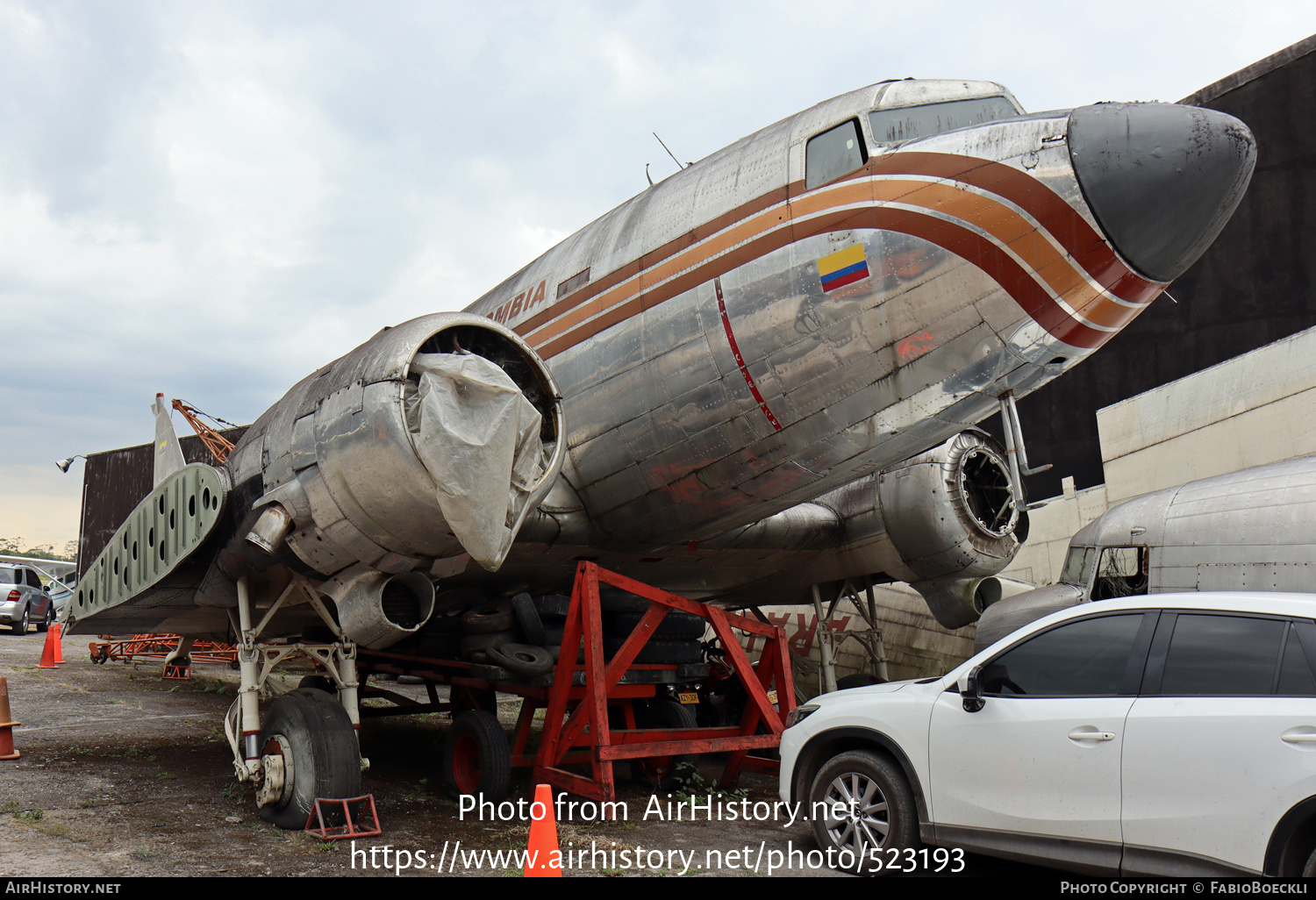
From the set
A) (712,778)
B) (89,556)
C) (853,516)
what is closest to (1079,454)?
(853,516)

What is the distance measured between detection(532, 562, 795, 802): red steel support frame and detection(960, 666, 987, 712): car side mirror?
9.17ft

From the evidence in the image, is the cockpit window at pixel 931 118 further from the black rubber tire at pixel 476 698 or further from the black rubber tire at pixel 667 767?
the black rubber tire at pixel 476 698

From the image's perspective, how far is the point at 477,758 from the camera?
826 centimetres

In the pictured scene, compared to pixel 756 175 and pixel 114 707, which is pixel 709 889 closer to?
pixel 756 175

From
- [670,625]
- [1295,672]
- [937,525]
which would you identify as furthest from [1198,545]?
[670,625]

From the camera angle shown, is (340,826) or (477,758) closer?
(340,826)

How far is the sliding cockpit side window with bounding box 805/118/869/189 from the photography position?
6375mm

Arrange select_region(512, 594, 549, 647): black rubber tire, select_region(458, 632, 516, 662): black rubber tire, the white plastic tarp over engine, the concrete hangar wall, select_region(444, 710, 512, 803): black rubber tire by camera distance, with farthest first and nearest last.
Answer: the concrete hangar wall < select_region(512, 594, 549, 647): black rubber tire < select_region(458, 632, 516, 662): black rubber tire < select_region(444, 710, 512, 803): black rubber tire < the white plastic tarp over engine

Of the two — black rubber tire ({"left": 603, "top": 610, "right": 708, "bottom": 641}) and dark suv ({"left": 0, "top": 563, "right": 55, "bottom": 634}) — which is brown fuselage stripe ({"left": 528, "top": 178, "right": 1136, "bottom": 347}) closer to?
black rubber tire ({"left": 603, "top": 610, "right": 708, "bottom": 641})

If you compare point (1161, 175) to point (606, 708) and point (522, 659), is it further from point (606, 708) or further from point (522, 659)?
point (522, 659)

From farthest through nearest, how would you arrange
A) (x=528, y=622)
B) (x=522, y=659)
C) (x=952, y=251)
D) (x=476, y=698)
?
1. (x=476, y=698)
2. (x=528, y=622)
3. (x=522, y=659)
4. (x=952, y=251)

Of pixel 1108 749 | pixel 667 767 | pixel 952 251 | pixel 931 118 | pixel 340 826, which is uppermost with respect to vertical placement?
pixel 931 118

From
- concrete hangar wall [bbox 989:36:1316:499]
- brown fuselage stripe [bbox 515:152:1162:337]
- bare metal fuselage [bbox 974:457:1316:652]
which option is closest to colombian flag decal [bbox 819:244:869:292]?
brown fuselage stripe [bbox 515:152:1162:337]

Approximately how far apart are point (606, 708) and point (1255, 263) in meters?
20.1
